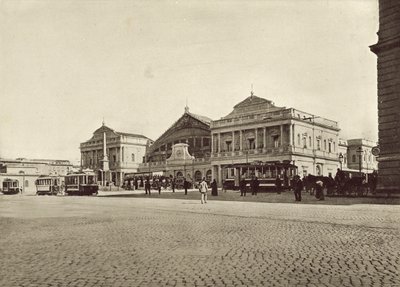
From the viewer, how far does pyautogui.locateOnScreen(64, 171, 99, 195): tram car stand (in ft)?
154

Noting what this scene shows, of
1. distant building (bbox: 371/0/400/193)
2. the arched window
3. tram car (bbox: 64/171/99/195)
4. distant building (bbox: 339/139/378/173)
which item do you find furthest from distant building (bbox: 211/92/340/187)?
distant building (bbox: 371/0/400/193)

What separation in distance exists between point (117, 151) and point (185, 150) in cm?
1927

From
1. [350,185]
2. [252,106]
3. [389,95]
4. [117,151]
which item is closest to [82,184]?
[350,185]

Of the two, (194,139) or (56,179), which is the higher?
(194,139)

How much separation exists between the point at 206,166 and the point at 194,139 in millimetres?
9140

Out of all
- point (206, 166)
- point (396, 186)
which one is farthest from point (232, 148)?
point (396, 186)

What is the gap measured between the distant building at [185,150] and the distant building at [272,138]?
4.82 m

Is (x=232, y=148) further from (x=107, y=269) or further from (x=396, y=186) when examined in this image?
(x=107, y=269)

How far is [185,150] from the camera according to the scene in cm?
7588

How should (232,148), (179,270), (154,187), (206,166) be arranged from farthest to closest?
(206,166) → (232,148) → (154,187) → (179,270)

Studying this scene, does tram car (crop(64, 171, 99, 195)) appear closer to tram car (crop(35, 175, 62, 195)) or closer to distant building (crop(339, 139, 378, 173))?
tram car (crop(35, 175, 62, 195))

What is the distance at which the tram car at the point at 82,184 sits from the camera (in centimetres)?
4694

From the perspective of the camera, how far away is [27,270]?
6.49 metres

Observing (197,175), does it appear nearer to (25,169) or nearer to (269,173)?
(269,173)
